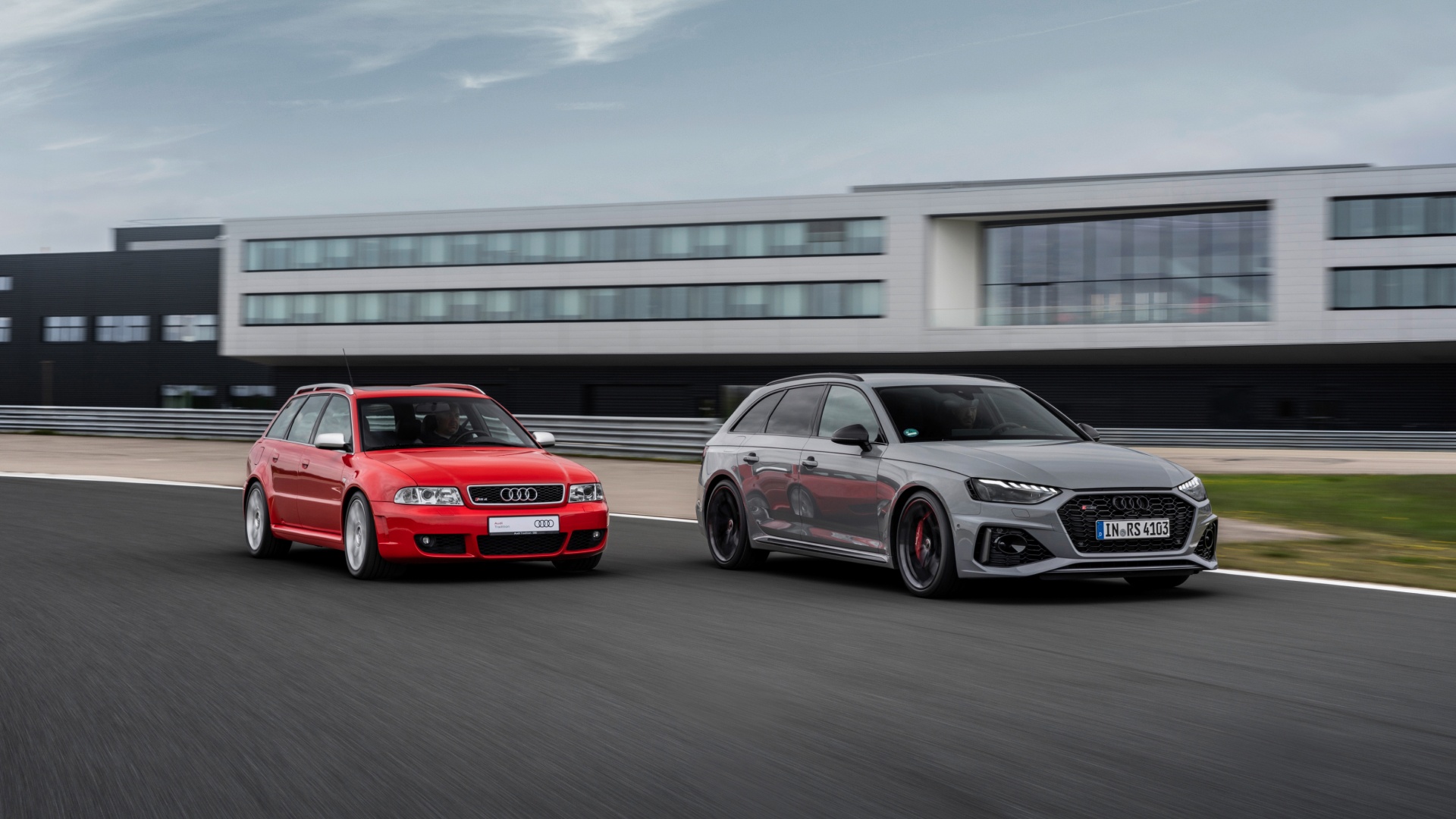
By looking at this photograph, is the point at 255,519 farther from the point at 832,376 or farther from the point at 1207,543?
the point at 1207,543

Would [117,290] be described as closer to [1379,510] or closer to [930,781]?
[1379,510]

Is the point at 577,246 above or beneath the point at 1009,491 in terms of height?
above

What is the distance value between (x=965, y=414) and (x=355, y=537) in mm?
4274

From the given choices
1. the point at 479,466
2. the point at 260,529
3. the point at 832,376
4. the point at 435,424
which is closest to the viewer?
the point at 479,466

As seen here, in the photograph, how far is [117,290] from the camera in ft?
264

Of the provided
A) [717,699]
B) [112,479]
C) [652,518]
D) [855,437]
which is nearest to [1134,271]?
[112,479]

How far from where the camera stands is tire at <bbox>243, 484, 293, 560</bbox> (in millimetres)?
12188

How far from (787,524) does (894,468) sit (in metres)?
1.33

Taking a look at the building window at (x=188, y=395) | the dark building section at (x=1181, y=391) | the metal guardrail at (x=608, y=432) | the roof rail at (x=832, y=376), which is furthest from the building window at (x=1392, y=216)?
the building window at (x=188, y=395)

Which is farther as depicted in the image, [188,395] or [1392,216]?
[188,395]

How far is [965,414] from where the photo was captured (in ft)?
33.7

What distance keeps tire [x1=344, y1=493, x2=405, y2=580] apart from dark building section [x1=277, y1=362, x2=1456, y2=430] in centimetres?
4505

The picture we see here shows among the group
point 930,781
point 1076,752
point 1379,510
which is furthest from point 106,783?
point 1379,510

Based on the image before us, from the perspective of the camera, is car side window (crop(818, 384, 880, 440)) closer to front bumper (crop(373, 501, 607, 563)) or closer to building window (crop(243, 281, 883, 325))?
front bumper (crop(373, 501, 607, 563))
